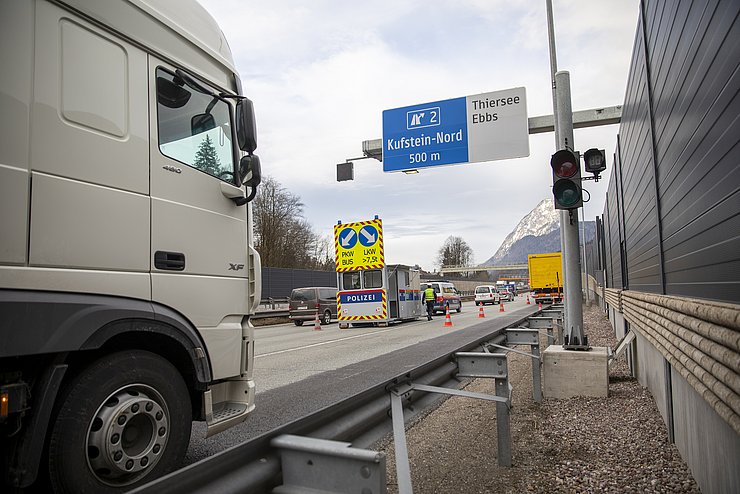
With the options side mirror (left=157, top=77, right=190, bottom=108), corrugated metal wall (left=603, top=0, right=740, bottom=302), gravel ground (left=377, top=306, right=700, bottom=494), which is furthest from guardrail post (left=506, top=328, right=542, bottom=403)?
side mirror (left=157, top=77, right=190, bottom=108)

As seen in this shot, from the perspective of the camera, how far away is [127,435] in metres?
3.12

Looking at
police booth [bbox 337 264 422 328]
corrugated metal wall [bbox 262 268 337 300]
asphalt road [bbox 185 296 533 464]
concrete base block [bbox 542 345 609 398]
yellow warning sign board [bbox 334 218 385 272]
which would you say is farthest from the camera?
corrugated metal wall [bbox 262 268 337 300]

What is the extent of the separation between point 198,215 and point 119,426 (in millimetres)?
1512

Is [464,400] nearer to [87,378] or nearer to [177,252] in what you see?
[177,252]

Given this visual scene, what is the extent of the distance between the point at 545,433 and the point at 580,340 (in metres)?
2.23

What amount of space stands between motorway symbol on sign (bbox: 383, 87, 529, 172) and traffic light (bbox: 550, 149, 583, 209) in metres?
7.84

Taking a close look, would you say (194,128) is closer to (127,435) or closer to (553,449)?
(127,435)

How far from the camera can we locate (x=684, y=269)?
13.9 ft

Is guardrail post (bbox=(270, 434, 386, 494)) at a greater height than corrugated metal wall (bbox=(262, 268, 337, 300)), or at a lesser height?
lesser

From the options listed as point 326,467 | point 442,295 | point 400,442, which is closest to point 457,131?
point 400,442

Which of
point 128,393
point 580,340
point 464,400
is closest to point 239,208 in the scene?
point 128,393

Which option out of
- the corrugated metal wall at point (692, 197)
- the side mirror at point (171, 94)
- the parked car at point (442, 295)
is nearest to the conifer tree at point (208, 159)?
the side mirror at point (171, 94)

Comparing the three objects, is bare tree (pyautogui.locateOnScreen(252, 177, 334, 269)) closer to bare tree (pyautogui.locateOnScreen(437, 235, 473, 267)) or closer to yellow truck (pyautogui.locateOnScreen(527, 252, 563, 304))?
yellow truck (pyautogui.locateOnScreen(527, 252, 563, 304))

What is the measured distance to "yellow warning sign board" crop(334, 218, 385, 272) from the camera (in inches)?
845
